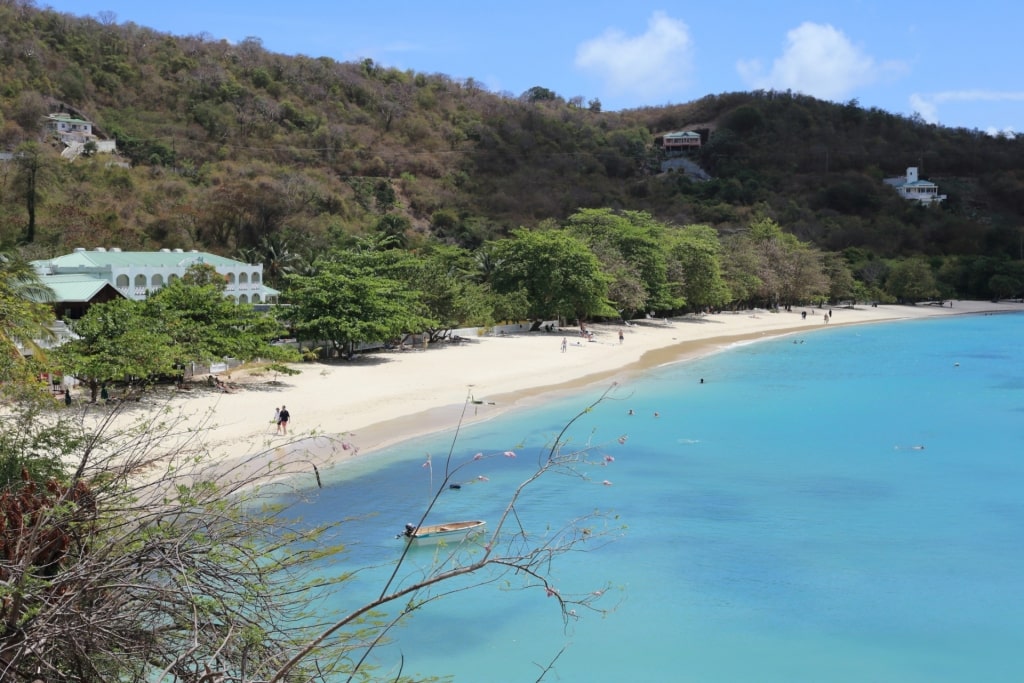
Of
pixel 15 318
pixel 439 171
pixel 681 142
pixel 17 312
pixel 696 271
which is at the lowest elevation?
pixel 15 318

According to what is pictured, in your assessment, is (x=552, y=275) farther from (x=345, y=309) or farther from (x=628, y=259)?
(x=345, y=309)

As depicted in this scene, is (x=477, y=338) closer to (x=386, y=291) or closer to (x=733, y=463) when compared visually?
(x=386, y=291)

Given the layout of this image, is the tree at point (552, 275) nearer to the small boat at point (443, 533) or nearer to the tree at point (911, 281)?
the small boat at point (443, 533)

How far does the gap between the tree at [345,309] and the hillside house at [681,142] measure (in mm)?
104397

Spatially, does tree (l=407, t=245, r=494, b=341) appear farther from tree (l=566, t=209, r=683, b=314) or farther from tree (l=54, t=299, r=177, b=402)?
tree (l=54, t=299, r=177, b=402)

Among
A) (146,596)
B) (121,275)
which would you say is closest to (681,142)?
(121,275)

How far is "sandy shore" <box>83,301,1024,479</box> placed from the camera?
2425 cm

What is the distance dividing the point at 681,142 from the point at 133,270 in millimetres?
109525

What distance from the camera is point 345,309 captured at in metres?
35.5

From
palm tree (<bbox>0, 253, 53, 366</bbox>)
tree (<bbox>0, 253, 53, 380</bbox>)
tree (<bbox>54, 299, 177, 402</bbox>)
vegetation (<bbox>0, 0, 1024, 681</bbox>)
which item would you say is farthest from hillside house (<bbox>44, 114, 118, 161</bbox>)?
tree (<bbox>0, 253, 53, 380</bbox>)

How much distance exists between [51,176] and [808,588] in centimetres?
5835

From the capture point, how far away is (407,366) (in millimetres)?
36219

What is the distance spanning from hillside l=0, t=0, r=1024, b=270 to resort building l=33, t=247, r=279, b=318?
709cm

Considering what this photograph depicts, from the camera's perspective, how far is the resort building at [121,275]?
102 ft
